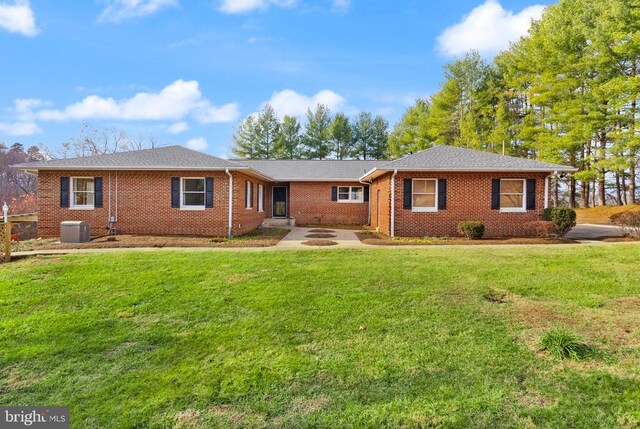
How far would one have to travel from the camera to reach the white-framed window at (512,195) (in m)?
13.9

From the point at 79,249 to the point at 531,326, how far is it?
37.1ft

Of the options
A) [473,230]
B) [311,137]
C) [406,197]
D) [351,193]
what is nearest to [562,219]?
[473,230]

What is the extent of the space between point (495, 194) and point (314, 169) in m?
12.0

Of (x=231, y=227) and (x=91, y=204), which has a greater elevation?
(x=91, y=204)

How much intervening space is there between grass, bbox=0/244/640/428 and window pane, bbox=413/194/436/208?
6535 mm

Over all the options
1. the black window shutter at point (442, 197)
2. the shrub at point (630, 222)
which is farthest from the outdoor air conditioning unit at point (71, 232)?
the shrub at point (630, 222)

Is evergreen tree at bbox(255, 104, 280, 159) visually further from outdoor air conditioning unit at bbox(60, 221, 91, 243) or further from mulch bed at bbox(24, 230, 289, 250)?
outdoor air conditioning unit at bbox(60, 221, 91, 243)

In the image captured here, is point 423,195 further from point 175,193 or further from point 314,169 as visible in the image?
point 314,169

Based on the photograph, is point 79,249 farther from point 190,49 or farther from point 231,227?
point 190,49

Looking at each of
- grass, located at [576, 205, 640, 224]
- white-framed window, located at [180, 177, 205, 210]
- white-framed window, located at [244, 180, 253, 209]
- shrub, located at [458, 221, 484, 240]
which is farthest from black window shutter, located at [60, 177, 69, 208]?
grass, located at [576, 205, 640, 224]

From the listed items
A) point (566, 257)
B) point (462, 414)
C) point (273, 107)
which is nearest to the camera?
point (462, 414)

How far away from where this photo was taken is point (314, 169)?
76.4 feet

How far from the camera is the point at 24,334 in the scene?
15.0 ft

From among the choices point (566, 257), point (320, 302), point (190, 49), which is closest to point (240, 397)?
point (320, 302)
